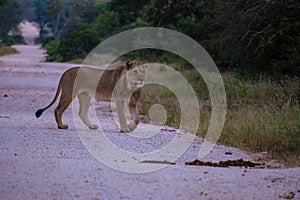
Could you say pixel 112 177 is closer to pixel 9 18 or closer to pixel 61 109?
pixel 61 109

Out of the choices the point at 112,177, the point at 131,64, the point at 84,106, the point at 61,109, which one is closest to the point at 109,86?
the point at 131,64

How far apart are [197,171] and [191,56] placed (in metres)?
19.9

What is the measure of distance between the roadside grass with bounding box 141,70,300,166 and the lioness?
1407 millimetres

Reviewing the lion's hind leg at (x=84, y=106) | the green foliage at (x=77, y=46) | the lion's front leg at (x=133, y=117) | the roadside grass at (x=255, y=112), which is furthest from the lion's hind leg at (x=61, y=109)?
the green foliage at (x=77, y=46)

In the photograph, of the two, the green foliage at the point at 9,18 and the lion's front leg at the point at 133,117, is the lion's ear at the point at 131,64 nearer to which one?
the lion's front leg at the point at 133,117

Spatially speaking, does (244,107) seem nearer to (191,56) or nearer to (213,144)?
(213,144)

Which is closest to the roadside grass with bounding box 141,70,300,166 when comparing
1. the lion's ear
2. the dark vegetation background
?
the dark vegetation background

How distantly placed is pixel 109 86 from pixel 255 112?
3.46 meters

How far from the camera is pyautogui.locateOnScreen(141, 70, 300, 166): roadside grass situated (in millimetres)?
11002

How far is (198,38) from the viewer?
96.1 feet

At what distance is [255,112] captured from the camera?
14.2 m

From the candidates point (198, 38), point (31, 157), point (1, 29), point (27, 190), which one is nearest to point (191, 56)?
point (198, 38)

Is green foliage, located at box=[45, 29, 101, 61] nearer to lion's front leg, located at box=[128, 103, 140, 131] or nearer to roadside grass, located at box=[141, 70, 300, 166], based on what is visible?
roadside grass, located at box=[141, 70, 300, 166]

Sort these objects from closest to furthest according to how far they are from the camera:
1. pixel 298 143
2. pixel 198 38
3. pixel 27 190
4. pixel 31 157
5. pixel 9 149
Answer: pixel 27 190
pixel 31 157
pixel 9 149
pixel 298 143
pixel 198 38
